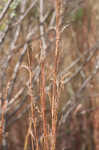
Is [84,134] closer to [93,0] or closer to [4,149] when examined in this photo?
[4,149]

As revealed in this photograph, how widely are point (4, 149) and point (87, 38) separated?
3.33 ft

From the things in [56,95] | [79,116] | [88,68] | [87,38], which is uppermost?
[56,95]

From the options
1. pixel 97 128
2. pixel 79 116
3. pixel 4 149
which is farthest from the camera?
pixel 79 116

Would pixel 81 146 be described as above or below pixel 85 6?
below

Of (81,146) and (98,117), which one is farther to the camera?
(81,146)

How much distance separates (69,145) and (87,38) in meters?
0.84

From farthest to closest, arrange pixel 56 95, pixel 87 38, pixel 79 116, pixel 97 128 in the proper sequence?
pixel 79 116
pixel 87 38
pixel 97 128
pixel 56 95

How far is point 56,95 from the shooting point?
0.59m

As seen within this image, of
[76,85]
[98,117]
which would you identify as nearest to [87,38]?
[76,85]

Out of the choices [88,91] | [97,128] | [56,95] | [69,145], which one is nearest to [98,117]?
[97,128]

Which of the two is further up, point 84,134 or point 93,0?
point 93,0

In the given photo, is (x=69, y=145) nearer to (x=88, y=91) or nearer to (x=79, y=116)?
(x=79, y=116)

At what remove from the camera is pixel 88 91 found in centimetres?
185

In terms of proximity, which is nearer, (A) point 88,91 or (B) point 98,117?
(B) point 98,117
